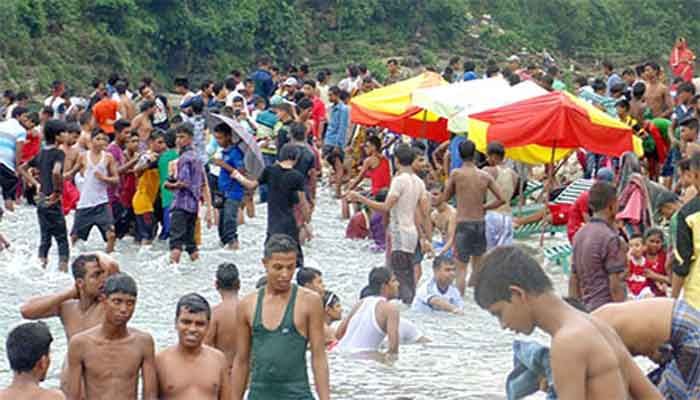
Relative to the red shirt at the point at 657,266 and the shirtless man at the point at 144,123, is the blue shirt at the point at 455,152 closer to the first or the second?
the shirtless man at the point at 144,123

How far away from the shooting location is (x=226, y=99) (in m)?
20.8

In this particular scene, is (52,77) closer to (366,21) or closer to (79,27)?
(79,27)

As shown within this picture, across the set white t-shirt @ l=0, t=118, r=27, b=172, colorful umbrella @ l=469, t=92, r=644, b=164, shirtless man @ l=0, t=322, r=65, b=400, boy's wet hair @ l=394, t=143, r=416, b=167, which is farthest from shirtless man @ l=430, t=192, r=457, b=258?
shirtless man @ l=0, t=322, r=65, b=400

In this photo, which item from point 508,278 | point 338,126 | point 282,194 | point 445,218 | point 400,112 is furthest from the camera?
point 338,126

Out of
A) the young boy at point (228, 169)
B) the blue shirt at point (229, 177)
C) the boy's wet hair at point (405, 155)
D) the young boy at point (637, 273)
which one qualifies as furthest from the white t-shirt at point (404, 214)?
the blue shirt at point (229, 177)

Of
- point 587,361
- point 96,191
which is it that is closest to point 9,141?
point 96,191

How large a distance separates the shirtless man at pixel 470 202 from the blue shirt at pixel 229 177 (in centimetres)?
298

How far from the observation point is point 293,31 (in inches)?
1348

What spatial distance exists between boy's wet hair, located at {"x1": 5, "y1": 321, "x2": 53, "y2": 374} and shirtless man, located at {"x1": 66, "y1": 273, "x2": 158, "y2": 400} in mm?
799

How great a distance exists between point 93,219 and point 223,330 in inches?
277

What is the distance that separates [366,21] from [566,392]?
104 ft

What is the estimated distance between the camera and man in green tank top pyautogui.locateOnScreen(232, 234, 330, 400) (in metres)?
6.71

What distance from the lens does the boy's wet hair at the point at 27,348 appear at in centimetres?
565

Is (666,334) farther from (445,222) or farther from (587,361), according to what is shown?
(445,222)
